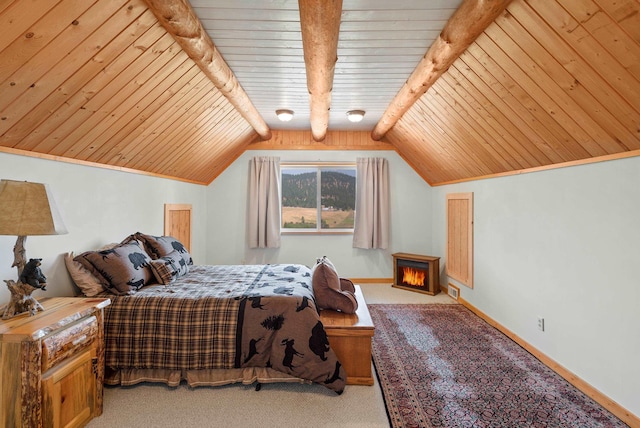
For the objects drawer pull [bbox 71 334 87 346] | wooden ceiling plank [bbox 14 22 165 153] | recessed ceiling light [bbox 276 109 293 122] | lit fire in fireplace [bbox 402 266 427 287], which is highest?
recessed ceiling light [bbox 276 109 293 122]

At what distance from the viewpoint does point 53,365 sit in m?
1.65

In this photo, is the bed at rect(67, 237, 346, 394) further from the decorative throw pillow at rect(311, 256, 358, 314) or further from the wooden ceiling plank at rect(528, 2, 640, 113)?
the wooden ceiling plank at rect(528, 2, 640, 113)

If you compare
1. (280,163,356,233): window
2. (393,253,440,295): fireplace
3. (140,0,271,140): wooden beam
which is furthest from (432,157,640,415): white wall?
(140,0,271,140): wooden beam

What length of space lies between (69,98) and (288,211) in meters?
3.75

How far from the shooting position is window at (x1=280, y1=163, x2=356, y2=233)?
5.51 meters

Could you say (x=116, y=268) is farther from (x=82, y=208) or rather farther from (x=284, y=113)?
(x=284, y=113)

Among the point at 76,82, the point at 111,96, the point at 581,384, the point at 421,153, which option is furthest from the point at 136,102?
the point at 581,384

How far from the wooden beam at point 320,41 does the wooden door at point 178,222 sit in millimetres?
2405

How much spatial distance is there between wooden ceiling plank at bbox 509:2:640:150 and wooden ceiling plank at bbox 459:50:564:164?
16.6 inches

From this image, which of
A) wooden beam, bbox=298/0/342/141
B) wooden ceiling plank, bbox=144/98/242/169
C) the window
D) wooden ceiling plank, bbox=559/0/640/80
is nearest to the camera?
wooden ceiling plank, bbox=559/0/640/80

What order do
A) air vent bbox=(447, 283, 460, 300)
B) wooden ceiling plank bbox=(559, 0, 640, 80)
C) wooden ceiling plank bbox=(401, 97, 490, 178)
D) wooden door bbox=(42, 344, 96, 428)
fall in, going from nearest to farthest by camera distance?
1. wooden ceiling plank bbox=(559, 0, 640, 80)
2. wooden door bbox=(42, 344, 96, 428)
3. wooden ceiling plank bbox=(401, 97, 490, 178)
4. air vent bbox=(447, 283, 460, 300)

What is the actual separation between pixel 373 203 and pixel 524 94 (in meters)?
3.16

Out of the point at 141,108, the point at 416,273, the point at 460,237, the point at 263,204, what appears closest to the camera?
the point at 141,108

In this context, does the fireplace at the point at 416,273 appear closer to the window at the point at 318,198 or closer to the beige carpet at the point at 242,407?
the window at the point at 318,198
